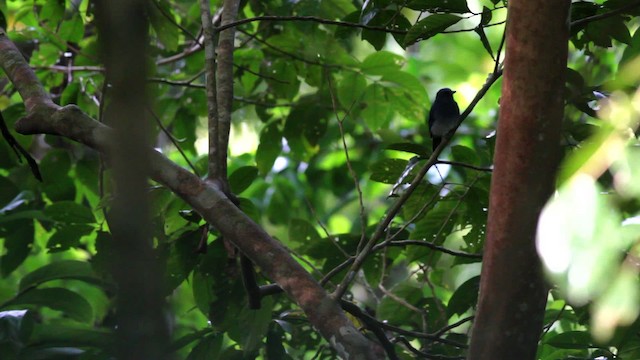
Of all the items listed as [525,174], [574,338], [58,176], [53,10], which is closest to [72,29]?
[53,10]

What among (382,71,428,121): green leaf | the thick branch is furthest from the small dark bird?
the thick branch

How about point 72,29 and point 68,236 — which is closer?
point 68,236

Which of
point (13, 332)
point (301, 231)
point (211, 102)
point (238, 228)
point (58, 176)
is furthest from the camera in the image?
point (58, 176)

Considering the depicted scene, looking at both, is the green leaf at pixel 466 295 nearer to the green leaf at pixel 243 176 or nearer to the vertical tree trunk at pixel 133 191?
the green leaf at pixel 243 176

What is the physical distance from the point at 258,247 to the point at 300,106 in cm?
191

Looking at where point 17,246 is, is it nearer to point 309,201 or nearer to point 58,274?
point 58,274

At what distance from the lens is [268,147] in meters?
3.65

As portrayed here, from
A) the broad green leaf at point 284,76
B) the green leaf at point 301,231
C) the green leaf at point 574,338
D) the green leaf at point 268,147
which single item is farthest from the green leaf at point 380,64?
the green leaf at point 574,338

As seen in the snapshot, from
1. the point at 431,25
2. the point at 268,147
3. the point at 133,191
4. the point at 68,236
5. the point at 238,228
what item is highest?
the point at 268,147

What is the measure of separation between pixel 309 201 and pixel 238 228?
5.27 feet

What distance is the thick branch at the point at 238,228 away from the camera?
1751 millimetres

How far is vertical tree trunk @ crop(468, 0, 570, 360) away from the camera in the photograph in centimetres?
157

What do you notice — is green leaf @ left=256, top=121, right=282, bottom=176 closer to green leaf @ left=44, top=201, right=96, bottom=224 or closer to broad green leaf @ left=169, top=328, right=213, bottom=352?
green leaf @ left=44, top=201, right=96, bottom=224

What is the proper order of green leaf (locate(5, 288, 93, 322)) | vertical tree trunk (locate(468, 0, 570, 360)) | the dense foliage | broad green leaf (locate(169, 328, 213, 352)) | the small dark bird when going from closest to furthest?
1. the dense foliage
2. vertical tree trunk (locate(468, 0, 570, 360))
3. broad green leaf (locate(169, 328, 213, 352))
4. green leaf (locate(5, 288, 93, 322))
5. the small dark bird
